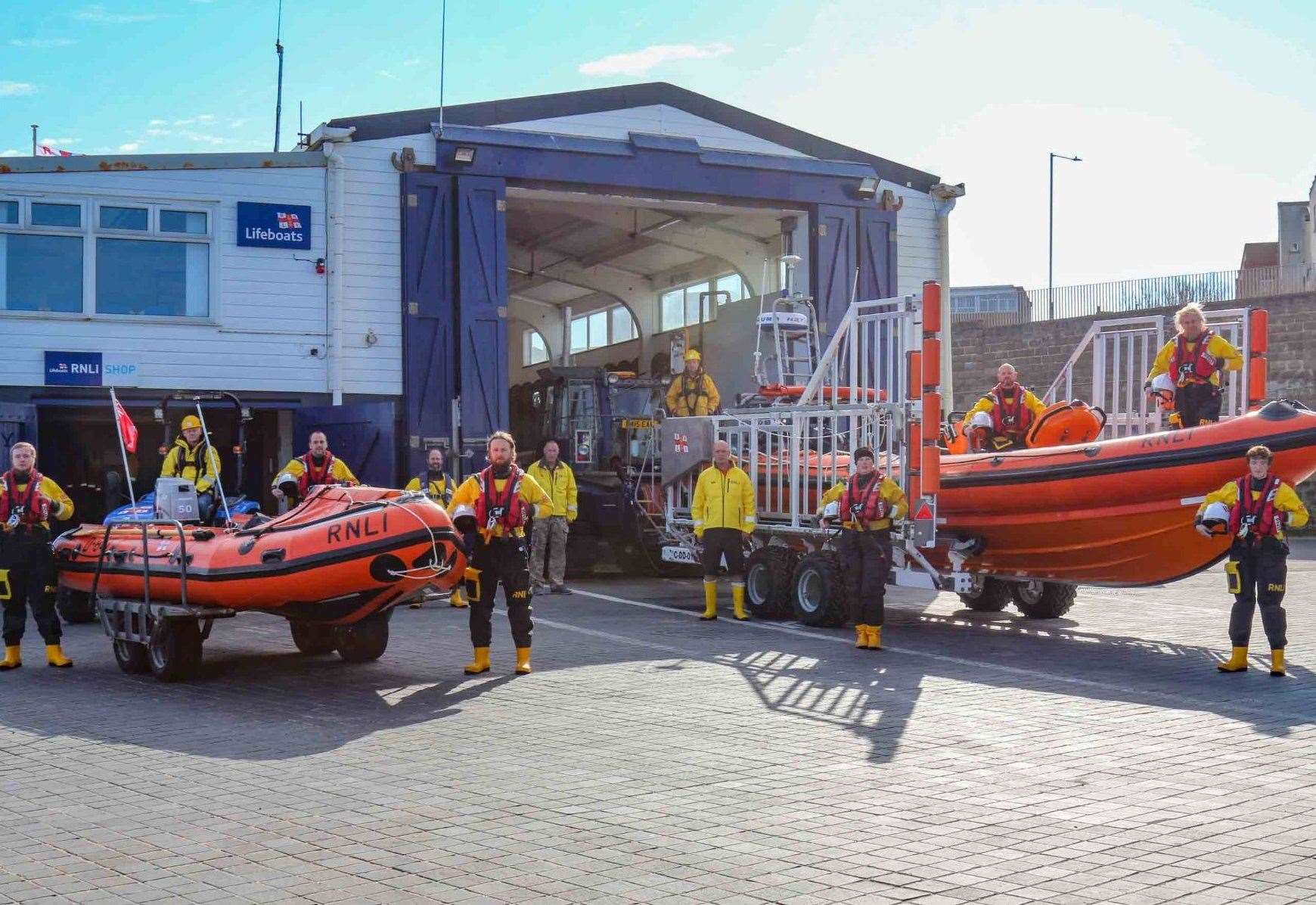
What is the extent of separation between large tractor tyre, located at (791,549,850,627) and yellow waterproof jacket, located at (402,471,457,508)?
3.49 m

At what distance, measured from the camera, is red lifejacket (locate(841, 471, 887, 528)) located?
11727 mm

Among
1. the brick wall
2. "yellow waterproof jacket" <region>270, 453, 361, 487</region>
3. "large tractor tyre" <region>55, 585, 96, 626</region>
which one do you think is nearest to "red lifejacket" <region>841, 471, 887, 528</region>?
"yellow waterproof jacket" <region>270, 453, 361, 487</region>

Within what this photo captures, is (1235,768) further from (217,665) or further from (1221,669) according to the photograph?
(217,665)

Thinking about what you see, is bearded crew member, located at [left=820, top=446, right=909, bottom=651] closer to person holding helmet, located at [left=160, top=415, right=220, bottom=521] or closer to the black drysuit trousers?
the black drysuit trousers

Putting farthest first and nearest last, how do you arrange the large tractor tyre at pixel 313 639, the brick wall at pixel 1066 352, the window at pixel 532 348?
the window at pixel 532 348, the brick wall at pixel 1066 352, the large tractor tyre at pixel 313 639

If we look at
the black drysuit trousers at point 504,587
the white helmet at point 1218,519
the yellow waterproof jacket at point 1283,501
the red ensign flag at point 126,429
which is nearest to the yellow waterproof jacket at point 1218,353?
the yellow waterproof jacket at point 1283,501

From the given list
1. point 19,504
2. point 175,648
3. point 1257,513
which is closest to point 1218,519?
point 1257,513

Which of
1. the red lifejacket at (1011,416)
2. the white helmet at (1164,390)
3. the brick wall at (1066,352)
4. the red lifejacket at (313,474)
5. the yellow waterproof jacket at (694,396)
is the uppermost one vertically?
the brick wall at (1066,352)

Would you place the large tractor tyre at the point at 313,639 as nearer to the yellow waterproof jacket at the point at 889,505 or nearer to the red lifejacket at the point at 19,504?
the red lifejacket at the point at 19,504

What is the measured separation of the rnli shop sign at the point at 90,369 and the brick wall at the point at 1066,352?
56.7 feet

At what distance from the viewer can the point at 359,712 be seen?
8.75 metres

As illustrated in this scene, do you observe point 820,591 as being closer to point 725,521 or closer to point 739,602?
point 739,602

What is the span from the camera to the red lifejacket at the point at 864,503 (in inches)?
462

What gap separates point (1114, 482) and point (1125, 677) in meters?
2.22
